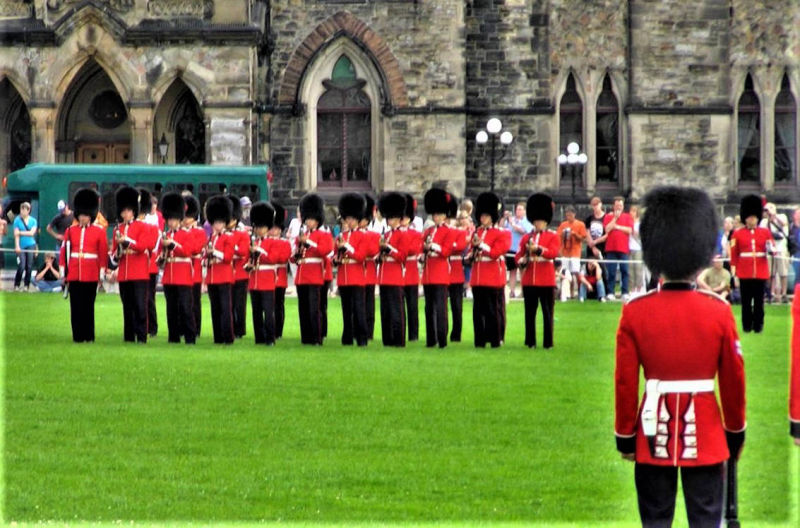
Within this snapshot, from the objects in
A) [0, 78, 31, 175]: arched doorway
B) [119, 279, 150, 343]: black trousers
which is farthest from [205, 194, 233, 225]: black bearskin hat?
[0, 78, 31, 175]: arched doorway

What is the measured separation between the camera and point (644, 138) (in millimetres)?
35844

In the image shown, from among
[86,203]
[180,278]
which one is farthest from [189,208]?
[86,203]

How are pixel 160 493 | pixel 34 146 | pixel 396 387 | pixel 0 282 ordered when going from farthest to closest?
1. pixel 34 146
2. pixel 0 282
3. pixel 396 387
4. pixel 160 493

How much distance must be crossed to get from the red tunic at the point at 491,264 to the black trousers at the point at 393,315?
850mm

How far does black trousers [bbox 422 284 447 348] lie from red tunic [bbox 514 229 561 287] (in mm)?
947

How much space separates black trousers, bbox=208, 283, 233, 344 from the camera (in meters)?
20.7

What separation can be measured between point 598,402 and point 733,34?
21.8m

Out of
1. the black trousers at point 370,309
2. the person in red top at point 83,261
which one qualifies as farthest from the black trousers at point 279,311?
the person in red top at point 83,261

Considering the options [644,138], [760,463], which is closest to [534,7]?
[644,138]

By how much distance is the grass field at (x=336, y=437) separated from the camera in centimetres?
1050

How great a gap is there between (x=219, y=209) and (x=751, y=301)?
→ 632 centimetres

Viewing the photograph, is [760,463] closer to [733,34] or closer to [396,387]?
[396,387]

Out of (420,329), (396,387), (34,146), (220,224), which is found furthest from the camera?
(34,146)

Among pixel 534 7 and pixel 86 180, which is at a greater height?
pixel 534 7
